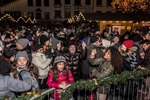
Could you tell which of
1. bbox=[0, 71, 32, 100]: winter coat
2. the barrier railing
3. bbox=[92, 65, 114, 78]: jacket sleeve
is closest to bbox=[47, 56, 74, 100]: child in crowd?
the barrier railing

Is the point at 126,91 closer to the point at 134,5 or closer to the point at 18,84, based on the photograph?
the point at 18,84

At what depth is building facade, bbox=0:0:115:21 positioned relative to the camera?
5841 centimetres

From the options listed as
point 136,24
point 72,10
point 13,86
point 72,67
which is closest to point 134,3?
point 136,24

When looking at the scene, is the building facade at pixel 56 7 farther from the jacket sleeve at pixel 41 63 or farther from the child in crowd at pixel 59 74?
the child in crowd at pixel 59 74

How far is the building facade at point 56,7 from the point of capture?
192 feet

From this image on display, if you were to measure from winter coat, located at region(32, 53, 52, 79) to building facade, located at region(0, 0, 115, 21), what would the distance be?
169 feet

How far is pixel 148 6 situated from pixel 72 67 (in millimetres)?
32520

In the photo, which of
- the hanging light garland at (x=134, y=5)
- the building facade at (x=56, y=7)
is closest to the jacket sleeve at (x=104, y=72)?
the hanging light garland at (x=134, y=5)

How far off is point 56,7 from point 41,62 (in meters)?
53.1

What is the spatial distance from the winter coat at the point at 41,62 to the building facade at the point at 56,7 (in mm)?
51636

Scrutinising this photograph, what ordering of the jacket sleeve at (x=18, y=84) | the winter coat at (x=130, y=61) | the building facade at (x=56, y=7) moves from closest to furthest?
the jacket sleeve at (x=18, y=84) < the winter coat at (x=130, y=61) < the building facade at (x=56, y=7)

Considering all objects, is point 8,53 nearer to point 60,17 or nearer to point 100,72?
point 100,72

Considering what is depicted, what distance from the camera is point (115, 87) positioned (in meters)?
6.14

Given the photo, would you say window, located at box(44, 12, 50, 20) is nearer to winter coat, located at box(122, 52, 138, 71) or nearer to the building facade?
the building facade
